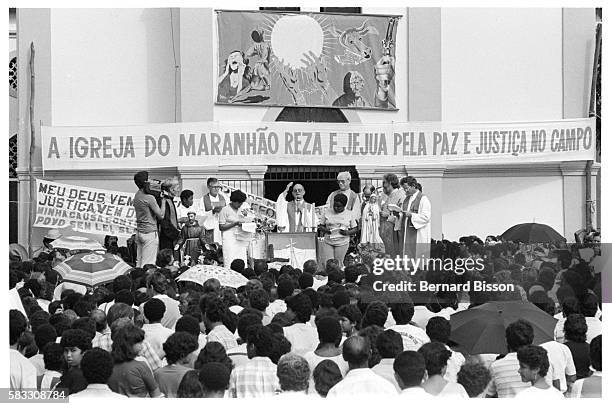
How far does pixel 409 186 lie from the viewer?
13.4 metres

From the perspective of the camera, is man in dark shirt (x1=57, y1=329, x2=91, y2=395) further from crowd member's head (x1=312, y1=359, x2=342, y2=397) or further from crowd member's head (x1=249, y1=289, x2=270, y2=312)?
crowd member's head (x1=249, y1=289, x2=270, y2=312)

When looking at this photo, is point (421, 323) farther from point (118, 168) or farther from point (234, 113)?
point (234, 113)

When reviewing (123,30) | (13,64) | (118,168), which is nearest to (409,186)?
(118,168)

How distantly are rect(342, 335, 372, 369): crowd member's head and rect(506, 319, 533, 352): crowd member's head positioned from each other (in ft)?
3.89

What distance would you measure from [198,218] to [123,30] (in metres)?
3.87

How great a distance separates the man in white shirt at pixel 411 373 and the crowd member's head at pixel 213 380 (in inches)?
39.1

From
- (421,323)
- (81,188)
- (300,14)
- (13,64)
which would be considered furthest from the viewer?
(13,64)

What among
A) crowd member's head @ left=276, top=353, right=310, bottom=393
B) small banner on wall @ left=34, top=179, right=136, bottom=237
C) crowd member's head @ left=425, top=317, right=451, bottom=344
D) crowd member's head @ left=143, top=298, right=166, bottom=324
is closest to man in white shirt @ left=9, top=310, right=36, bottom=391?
crowd member's head @ left=143, top=298, right=166, bottom=324

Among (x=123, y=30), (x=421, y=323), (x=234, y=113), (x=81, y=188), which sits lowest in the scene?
(x=421, y=323)

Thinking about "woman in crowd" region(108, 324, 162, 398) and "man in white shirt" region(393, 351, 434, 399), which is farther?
"woman in crowd" region(108, 324, 162, 398)

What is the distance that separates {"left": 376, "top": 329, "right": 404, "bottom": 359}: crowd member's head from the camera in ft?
21.3

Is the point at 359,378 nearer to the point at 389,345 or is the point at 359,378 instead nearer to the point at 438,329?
the point at 389,345

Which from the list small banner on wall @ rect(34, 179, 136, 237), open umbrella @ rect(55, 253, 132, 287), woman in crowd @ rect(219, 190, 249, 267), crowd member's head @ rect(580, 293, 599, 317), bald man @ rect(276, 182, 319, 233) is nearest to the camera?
crowd member's head @ rect(580, 293, 599, 317)

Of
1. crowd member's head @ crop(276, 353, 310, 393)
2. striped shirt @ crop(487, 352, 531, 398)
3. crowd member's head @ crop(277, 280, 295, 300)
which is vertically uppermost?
crowd member's head @ crop(277, 280, 295, 300)
